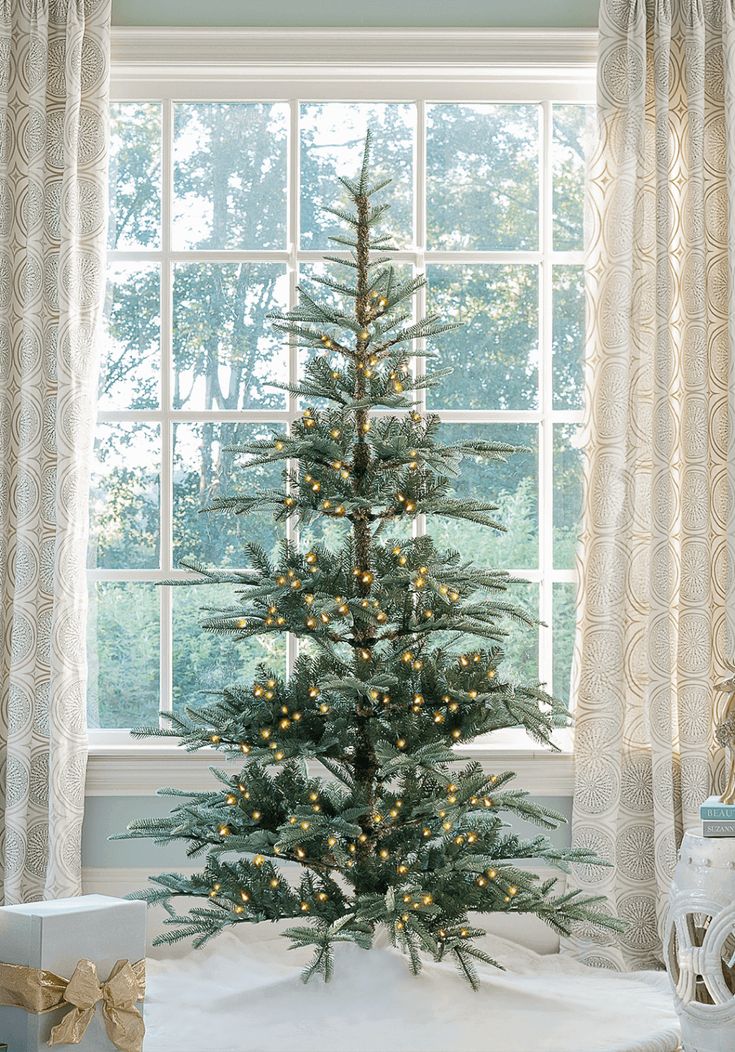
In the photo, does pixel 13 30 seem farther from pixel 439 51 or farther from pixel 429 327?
pixel 429 327

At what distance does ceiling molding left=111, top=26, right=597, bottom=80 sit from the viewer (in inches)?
118

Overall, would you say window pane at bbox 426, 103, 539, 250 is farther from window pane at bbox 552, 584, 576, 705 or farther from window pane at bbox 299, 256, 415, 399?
window pane at bbox 552, 584, 576, 705

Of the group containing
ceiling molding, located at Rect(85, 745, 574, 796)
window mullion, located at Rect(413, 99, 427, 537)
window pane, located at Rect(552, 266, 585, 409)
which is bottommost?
ceiling molding, located at Rect(85, 745, 574, 796)

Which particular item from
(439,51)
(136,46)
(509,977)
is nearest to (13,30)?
(136,46)

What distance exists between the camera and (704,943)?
2016 mm

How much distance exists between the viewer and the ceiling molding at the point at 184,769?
2.92 meters

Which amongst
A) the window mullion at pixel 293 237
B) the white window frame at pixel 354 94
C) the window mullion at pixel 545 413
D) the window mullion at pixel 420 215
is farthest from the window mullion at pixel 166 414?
the window mullion at pixel 545 413

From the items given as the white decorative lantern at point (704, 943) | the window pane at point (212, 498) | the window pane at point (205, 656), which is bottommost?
the white decorative lantern at point (704, 943)

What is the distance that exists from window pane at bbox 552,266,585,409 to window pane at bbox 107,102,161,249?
3.82 feet

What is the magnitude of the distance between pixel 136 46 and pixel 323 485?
153cm

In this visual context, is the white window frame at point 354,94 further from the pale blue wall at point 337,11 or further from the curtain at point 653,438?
the curtain at point 653,438

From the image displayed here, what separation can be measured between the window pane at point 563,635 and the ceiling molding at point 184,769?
23 cm

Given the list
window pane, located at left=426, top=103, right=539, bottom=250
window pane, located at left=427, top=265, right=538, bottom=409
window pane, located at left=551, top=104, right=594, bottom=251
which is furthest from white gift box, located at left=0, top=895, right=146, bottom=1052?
window pane, located at left=551, top=104, right=594, bottom=251

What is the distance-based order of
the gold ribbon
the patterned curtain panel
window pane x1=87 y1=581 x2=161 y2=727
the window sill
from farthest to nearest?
1. window pane x1=87 y1=581 x2=161 y2=727
2. the window sill
3. the patterned curtain panel
4. the gold ribbon
